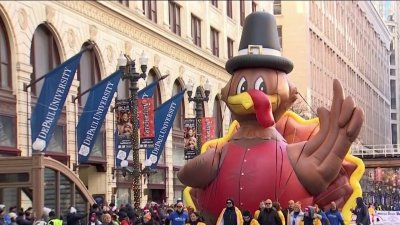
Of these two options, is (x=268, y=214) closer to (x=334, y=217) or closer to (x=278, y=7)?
(x=334, y=217)

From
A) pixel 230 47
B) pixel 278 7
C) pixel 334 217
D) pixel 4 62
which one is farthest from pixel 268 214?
pixel 278 7

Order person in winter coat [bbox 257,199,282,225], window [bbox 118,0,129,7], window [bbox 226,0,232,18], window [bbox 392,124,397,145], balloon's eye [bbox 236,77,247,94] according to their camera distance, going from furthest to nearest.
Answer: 1. window [bbox 392,124,397,145]
2. window [bbox 226,0,232,18]
3. window [bbox 118,0,129,7]
4. balloon's eye [bbox 236,77,247,94]
5. person in winter coat [bbox 257,199,282,225]

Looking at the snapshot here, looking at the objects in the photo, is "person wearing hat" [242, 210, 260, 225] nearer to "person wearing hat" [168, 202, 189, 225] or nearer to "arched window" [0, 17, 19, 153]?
"person wearing hat" [168, 202, 189, 225]

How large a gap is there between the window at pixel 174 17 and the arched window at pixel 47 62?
13.1m

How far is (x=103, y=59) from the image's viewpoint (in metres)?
32.3

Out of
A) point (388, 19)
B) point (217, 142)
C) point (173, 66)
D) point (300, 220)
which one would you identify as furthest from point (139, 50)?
point (388, 19)

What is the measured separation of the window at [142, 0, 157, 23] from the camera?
37.6m

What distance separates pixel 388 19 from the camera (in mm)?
158125

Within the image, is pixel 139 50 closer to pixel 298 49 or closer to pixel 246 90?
pixel 246 90

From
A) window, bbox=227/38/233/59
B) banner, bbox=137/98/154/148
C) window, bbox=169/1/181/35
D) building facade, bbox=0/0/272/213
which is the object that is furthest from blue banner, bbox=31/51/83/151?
window, bbox=227/38/233/59

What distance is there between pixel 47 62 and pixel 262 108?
48.9ft

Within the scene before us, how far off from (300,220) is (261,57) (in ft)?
10.4

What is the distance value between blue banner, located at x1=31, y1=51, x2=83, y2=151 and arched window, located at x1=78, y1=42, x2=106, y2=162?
25.1ft

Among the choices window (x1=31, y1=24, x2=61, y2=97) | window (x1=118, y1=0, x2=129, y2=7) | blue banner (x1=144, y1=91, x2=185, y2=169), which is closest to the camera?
window (x1=31, y1=24, x2=61, y2=97)
